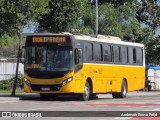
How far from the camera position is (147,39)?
186ft

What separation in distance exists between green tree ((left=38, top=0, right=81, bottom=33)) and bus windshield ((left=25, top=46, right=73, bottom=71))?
435 inches

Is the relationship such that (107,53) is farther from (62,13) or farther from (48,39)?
(62,13)

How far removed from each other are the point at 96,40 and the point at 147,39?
2663cm

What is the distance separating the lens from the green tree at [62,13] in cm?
3944

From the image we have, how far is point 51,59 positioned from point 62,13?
11.8m

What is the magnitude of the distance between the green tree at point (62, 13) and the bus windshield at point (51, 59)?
36.2 ft

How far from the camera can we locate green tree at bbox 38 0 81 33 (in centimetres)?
3944

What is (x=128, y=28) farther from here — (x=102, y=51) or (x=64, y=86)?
(x=64, y=86)

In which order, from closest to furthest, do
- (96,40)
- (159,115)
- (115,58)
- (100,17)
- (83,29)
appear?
(159,115) < (96,40) < (115,58) < (83,29) < (100,17)

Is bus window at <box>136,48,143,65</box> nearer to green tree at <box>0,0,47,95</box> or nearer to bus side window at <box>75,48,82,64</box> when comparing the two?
green tree at <box>0,0,47,95</box>

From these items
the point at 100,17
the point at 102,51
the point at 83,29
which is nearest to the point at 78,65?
the point at 102,51

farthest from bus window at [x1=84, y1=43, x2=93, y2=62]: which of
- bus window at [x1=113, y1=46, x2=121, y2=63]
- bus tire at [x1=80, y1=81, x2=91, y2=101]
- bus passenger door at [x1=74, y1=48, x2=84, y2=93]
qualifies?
bus window at [x1=113, y1=46, x2=121, y2=63]

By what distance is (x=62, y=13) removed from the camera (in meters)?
39.4

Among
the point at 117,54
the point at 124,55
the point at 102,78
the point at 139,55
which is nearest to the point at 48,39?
the point at 102,78
